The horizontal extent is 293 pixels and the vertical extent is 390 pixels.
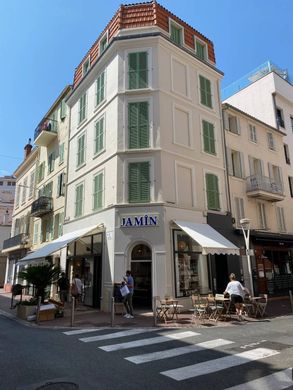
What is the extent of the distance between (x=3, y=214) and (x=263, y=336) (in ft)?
177

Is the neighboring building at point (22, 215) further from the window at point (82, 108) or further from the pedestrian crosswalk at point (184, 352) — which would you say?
the pedestrian crosswalk at point (184, 352)

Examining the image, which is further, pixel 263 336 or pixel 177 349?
pixel 263 336

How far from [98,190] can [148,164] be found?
124 inches

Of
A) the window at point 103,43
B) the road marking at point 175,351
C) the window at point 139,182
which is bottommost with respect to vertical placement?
the road marking at point 175,351

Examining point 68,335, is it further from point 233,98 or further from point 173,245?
point 233,98

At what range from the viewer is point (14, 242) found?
97.6 feet

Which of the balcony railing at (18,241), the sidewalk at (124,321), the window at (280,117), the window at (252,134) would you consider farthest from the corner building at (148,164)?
the balcony railing at (18,241)

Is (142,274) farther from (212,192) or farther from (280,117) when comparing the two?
(280,117)

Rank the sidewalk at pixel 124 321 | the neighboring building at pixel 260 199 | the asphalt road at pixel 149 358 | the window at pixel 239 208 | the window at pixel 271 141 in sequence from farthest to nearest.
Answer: the window at pixel 271 141
the neighboring building at pixel 260 199
the window at pixel 239 208
the sidewalk at pixel 124 321
the asphalt road at pixel 149 358

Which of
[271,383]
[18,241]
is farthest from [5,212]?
[271,383]

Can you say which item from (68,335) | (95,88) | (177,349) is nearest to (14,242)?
(95,88)

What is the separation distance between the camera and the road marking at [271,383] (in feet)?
16.1

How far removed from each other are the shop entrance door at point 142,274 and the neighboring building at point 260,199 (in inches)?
215

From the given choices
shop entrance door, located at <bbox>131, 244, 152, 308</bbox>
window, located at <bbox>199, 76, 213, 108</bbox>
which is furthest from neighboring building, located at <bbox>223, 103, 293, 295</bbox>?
shop entrance door, located at <bbox>131, 244, 152, 308</bbox>
